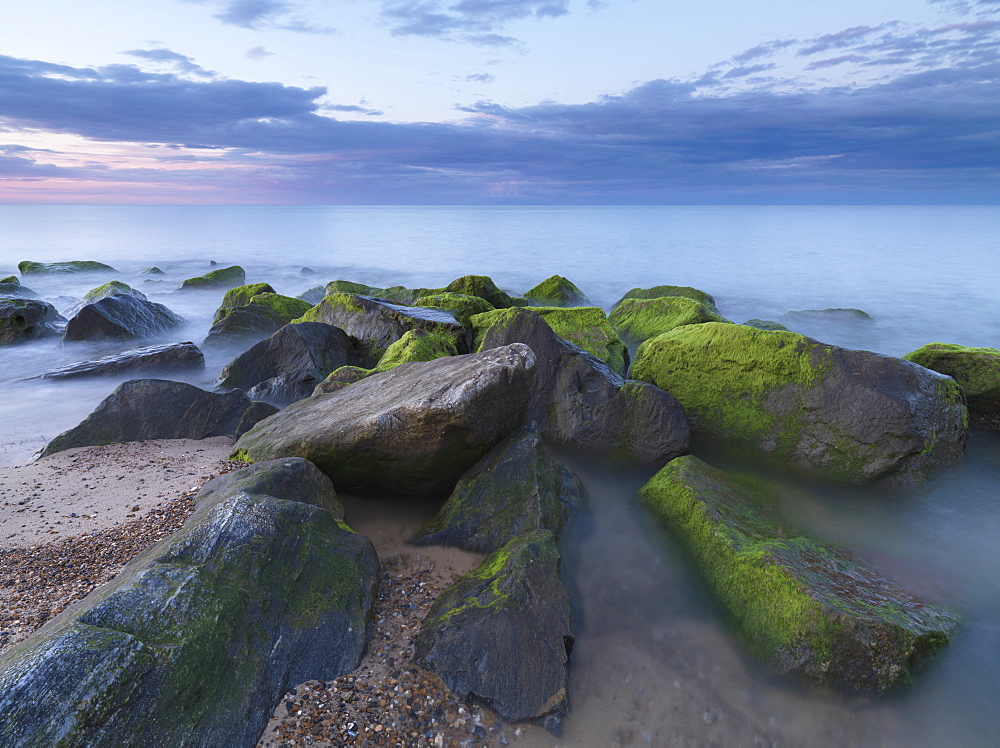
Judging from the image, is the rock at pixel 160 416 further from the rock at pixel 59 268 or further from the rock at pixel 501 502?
the rock at pixel 59 268

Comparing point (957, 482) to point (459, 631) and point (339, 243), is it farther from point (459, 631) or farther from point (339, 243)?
point (339, 243)

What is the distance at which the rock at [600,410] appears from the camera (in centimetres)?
749

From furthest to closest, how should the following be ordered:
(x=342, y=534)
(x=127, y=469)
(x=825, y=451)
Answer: (x=825, y=451) < (x=127, y=469) < (x=342, y=534)

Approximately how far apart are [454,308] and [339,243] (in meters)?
43.4

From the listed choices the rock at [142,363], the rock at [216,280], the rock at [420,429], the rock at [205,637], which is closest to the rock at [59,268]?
the rock at [216,280]

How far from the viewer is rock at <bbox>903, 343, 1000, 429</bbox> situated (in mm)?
8461

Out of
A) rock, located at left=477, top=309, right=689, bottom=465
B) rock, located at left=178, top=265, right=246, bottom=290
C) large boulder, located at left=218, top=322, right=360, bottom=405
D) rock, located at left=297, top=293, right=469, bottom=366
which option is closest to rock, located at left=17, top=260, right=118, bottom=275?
rock, located at left=178, top=265, right=246, bottom=290

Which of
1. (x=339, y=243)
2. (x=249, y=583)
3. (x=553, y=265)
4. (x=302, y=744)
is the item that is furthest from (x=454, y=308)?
(x=339, y=243)

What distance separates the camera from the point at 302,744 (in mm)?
3457

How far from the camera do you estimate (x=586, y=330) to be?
1082cm

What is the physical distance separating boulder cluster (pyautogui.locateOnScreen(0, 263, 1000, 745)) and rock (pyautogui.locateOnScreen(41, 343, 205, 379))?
8.65 feet

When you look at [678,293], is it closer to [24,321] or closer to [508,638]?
[508,638]

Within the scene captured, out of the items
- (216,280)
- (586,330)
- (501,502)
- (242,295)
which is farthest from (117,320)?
(501,502)

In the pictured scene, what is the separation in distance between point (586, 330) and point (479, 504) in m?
5.84
